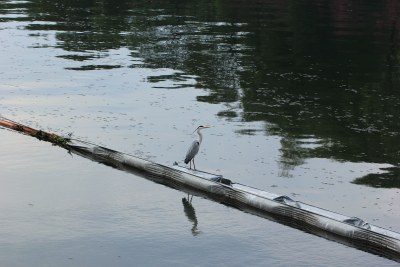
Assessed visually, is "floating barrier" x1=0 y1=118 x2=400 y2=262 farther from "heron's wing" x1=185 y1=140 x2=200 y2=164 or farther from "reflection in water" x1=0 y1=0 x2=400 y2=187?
"reflection in water" x1=0 y1=0 x2=400 y2=187

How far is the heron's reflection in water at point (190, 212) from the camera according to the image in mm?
15863

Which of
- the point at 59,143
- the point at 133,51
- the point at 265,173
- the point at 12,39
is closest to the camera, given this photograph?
the point at 265,173

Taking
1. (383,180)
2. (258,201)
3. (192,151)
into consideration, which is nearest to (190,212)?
(258,201)

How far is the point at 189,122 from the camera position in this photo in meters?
24.3

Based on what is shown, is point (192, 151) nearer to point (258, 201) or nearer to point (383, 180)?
point (258, 201)

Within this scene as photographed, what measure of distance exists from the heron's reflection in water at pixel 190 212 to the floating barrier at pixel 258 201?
399 millimetres

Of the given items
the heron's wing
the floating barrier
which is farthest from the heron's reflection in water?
the heron's wing

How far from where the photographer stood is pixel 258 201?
54.4 ft

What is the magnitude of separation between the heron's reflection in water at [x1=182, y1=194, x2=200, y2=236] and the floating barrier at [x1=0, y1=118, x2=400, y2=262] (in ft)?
1.31

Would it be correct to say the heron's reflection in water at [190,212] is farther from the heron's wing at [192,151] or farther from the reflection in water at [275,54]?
the reflection in water at [275,54]

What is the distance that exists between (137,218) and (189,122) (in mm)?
8204

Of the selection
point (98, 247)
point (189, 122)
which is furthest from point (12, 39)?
point (98, 247)

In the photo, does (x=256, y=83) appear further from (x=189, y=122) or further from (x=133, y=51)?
Result: (x=133, y=51)

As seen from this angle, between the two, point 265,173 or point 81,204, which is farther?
point 265,173
